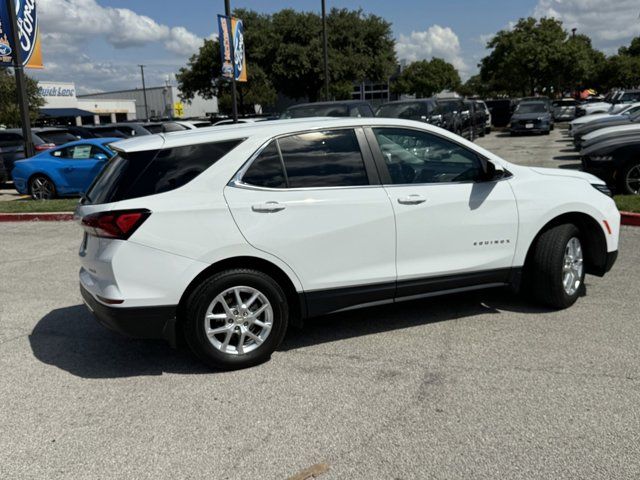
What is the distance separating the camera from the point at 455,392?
379cm

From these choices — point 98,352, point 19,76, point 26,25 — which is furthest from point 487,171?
point 26,25

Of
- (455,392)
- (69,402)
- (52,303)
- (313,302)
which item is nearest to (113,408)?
(69,402)

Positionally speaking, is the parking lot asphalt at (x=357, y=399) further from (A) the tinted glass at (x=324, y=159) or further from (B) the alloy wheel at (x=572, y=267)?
(A) the tinted glass at (x=324, y=159)

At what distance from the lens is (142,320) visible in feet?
13.2

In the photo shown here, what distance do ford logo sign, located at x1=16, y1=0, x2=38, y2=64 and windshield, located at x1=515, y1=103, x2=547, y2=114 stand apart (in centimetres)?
2257

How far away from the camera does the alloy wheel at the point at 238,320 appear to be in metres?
4.16

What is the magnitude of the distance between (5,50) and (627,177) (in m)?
13.1

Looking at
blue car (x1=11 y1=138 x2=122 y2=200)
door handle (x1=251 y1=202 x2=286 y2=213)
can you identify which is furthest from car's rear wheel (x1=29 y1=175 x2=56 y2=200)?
door handle (x1=251 y1=202 x2=286 y2=213)

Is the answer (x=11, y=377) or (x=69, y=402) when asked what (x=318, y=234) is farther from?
(x=11, y=377)

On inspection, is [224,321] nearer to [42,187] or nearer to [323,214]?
[323,214]

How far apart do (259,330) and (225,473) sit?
1.39 meters

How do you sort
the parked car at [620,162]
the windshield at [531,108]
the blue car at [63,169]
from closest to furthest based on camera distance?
the parked car at [620,162]
the blue car at [63,169]
the windshield at [531,108]

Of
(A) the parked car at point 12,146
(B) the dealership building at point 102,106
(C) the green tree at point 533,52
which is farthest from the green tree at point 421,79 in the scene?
(A) the parked car at point 12,146

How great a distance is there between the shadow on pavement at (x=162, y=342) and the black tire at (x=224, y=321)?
8.3 inches
